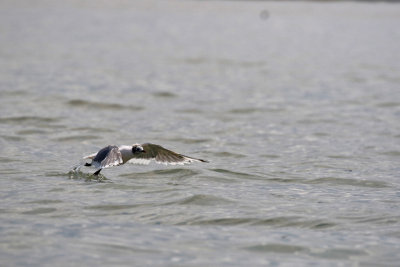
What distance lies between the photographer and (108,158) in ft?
37.1

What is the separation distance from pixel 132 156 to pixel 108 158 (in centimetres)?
57

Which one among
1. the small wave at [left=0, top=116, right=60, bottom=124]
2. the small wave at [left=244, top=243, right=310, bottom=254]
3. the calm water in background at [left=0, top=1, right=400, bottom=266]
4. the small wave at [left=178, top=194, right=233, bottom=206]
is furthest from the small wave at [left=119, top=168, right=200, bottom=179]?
the small wave at [left=0, top=116, right=60, bottom=124]

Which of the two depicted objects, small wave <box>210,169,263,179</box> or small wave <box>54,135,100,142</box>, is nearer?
small wave <box>210,169,263,179</box>

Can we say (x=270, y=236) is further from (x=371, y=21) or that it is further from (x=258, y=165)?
(x=371, y=21)

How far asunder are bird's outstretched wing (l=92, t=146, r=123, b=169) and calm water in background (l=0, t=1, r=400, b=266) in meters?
0.44

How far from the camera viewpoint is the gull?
446 inches

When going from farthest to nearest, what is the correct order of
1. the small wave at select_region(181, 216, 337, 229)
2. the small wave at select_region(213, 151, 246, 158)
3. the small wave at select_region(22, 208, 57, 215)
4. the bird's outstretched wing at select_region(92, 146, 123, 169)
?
the small wave at select_region(213, 151, 246, 158) < the bird's outstretched wing at select_region(92, 146, 123, 169) < the small wave at select_region(22, 208, 57, 215) < the small wave at select_region(181, 216, 337, 229)

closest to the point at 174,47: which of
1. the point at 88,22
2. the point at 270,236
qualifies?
the point at 88,22

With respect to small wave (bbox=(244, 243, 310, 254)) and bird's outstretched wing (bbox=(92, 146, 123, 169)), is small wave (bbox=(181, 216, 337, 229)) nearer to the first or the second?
small wave (bbox=(244, 243, 310, 254))

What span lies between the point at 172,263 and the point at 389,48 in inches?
1390

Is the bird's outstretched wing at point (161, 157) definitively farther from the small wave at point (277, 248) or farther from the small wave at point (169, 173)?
the small wave at point (277, 248)

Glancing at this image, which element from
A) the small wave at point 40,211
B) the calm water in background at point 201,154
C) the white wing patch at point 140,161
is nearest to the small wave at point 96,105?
the calm water in background at point 201,154

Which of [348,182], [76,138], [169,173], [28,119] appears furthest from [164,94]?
[348,182]

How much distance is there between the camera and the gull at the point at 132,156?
11320 mm
